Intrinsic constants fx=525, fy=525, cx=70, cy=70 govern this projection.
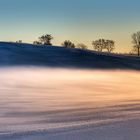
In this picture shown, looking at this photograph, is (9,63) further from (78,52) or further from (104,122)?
(104,122)

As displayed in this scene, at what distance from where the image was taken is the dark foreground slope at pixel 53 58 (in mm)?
24875

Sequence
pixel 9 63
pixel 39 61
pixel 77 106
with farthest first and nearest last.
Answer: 1. pixel 39 61
2. pixel 9 63
3. pixel 77 106

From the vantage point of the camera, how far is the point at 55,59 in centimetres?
2638

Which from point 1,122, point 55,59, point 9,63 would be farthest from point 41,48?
point 1,122

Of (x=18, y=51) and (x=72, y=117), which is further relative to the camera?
(x=18, y=51)

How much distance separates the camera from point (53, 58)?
26.7 metres

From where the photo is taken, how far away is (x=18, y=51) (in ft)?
Result: 90.6

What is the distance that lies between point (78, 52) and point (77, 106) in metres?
22.1

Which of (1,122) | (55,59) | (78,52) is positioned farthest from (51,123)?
(78,52)

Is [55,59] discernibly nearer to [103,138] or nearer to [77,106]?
[77,106]

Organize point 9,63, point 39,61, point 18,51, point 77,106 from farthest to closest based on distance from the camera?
1. point 18,51
2. point 39,61
3. point 9,63
4. point 77,106

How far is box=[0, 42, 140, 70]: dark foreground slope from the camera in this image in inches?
979

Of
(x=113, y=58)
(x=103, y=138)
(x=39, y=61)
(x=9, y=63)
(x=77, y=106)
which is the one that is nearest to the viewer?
(x=103, y=138)

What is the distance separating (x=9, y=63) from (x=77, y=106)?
15.9 metres
